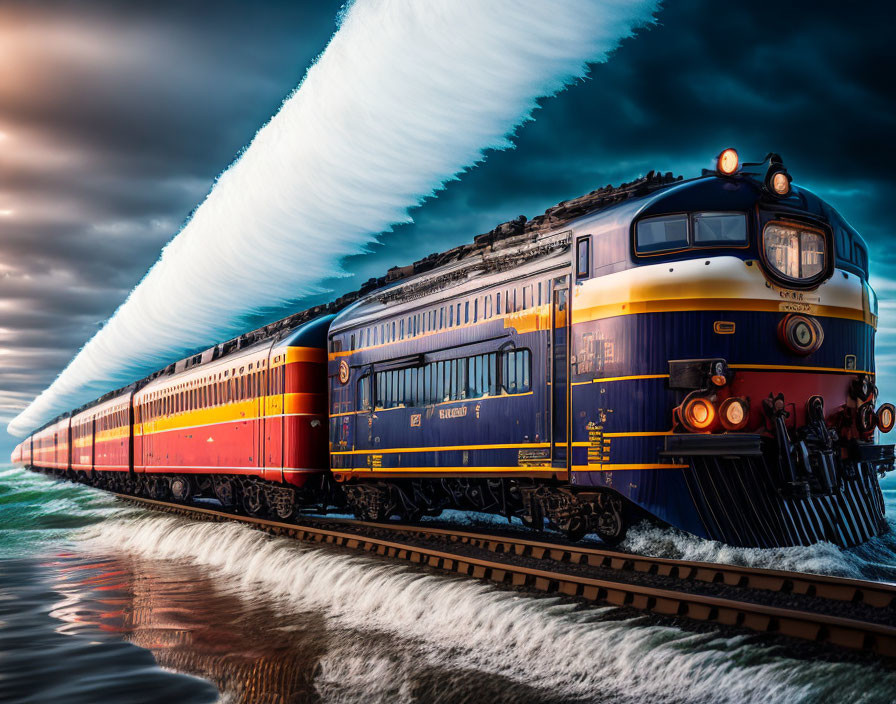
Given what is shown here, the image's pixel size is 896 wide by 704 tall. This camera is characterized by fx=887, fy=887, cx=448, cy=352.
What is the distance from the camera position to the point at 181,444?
2984cm

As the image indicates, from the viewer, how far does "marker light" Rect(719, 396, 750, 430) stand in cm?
1048

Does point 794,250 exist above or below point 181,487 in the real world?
above

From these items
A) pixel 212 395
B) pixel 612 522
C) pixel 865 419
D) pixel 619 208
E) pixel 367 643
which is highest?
pixel 619 208

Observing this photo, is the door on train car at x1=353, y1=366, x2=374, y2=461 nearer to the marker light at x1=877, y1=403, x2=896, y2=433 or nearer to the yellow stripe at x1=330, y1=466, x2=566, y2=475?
the yellow stripe at x1=330, y1=466, x2=566, y2=475

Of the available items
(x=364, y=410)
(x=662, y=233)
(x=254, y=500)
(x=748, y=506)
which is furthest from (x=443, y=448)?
(x=254, y=500)

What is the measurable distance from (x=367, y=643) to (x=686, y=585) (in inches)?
133

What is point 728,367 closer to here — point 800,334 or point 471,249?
point 800,334

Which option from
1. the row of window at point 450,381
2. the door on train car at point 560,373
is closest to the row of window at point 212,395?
the row of window at point 450,381

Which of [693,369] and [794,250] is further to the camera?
[794,250]

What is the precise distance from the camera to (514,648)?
27.0 feet

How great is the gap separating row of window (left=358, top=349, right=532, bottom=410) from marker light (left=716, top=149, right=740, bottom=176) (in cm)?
364

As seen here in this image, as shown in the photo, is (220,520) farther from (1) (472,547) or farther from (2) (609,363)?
(2) (609,363)

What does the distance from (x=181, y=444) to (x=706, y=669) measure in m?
25.7

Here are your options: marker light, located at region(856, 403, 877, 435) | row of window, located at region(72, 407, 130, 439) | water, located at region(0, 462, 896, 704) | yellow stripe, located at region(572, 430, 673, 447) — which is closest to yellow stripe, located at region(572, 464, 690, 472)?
yellow stripe, located at region(572, 430, 673, 447)
